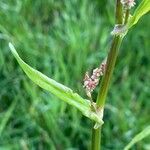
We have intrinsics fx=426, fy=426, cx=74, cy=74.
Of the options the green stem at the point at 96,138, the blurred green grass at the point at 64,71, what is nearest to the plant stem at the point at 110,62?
the green stem at the point at 96,138

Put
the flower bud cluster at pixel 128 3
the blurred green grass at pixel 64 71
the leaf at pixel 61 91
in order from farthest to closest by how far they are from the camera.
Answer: the blurred green grass at pixel 64 71 < the leaf at pixel 61 91 < the flower bud cluster at pixel 128 3

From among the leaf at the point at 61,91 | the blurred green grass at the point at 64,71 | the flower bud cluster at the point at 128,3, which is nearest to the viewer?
the flower bud cluster at the point at 128,3

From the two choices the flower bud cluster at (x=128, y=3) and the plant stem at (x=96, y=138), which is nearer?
the flower bud cluster at (x=128, y=3)

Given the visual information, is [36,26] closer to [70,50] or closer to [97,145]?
[70,50]

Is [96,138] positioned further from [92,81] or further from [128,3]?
[128,3]

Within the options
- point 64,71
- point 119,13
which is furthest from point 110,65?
point 64,71

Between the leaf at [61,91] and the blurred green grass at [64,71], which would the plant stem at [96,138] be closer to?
the leaf at [61,91]

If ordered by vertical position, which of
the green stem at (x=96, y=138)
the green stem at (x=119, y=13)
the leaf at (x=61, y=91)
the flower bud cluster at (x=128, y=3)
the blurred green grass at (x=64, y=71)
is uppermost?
the flower bud cluster at (x=128, y=3)

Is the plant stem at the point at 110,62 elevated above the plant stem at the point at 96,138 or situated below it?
above
